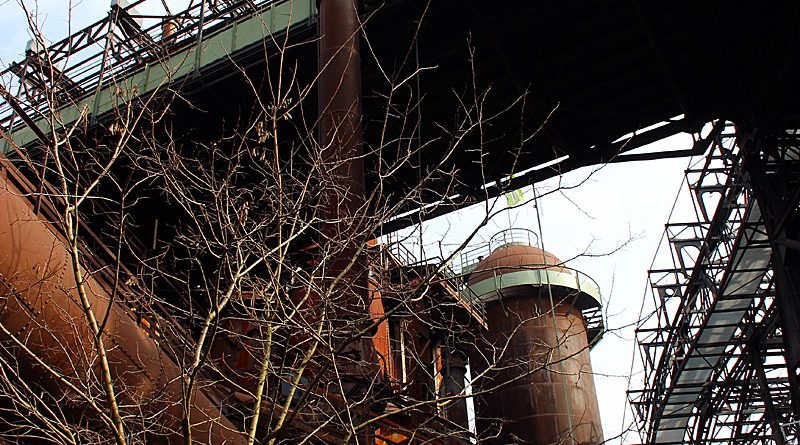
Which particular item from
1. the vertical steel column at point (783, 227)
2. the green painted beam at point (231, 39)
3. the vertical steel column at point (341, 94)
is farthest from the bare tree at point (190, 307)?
the vertical steel column at point (783, 227)

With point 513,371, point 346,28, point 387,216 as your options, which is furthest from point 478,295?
point 387,216

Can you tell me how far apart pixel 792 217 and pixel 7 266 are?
1253cm

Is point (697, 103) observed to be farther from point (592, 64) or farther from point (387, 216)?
point (387, 216)

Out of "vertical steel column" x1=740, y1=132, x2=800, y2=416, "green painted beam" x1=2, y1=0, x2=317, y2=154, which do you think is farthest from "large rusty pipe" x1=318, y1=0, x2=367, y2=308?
"vertical steel column" x1=740, y1=132, x2=800, y2=416

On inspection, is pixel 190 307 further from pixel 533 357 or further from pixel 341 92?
pixel 533 357

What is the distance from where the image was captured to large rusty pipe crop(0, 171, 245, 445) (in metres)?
6.26

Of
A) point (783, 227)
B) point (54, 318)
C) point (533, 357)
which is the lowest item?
point (54, 318)

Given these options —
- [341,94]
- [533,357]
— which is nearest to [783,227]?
[341,94]

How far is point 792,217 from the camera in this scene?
43.1 ft

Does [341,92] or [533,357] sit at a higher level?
[341,92]

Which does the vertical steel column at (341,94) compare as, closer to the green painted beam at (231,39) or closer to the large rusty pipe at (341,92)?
the large rusty pipe at (341,92)

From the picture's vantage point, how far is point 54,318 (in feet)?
21.5

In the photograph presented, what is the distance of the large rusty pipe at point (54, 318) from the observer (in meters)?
6.26

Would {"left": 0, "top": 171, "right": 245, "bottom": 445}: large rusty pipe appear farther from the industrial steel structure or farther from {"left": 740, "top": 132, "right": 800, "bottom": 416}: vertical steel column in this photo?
{"left": 740, "top": 132, "right": 800, "bottom": 416}: vertical steel column
